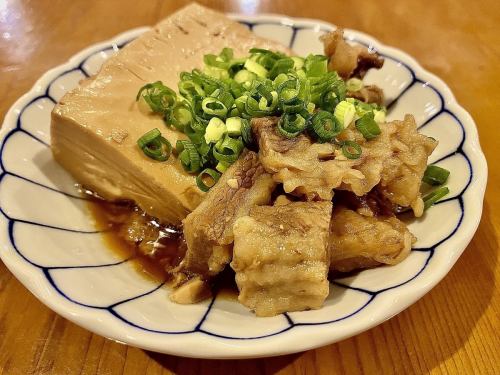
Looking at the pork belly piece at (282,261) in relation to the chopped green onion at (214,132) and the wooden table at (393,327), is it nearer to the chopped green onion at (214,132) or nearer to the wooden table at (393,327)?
the wooden table at (393,327)

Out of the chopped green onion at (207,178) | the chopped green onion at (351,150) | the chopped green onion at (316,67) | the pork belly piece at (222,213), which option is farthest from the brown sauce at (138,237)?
the chopped green onion at (316,67)

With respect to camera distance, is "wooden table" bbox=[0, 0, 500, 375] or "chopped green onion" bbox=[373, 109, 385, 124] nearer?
"wooden table" bbox=[0, 0, 500, 375]

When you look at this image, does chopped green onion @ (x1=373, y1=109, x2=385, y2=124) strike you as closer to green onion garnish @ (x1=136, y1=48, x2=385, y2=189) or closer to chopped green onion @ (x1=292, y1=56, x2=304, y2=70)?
green onion garnish @ (x1=136, y1=48, x2=385, y2=189)

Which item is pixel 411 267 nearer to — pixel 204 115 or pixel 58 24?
pixel 204 115

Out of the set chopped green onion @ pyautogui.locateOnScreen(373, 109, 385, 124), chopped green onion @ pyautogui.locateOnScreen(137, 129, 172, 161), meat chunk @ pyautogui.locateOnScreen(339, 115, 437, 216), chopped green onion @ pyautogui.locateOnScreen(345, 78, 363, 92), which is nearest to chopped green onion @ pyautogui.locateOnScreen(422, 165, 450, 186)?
meat chunk @ pyautogui.locateOnScreen(339, 115, 437, 216)

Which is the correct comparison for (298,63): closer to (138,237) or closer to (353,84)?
(353,84)

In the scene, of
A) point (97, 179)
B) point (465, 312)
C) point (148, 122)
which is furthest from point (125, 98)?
point (465, 312)

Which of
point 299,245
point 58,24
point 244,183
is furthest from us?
point 58,24
